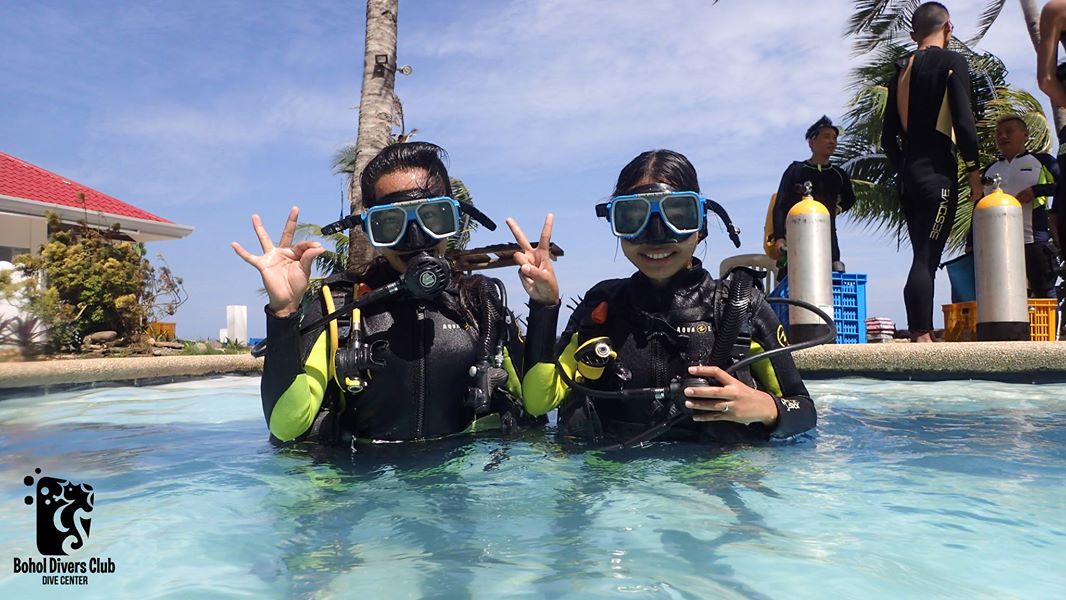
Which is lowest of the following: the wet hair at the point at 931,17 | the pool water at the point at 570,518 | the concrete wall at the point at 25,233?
the pool water at the point at 570,518

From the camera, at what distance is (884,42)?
16.4 metres

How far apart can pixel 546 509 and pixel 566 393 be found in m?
0.87

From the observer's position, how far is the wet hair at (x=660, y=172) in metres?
2.99

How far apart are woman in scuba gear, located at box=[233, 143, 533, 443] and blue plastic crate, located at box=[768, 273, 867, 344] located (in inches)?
185

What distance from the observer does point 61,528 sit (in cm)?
221

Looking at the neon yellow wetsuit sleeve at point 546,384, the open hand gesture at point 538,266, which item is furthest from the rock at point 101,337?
the open hand gesture at point 538,266

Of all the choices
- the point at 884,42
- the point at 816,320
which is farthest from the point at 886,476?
the point at 884,42

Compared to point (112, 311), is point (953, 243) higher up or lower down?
higher up

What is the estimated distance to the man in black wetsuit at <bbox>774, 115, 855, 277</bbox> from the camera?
23.5 ft

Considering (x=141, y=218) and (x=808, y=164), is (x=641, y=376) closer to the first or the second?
(x=808, y=164)

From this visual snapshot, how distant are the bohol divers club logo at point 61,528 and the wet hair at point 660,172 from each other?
6.98 feet

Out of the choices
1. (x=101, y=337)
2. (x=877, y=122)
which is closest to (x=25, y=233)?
(x=101, y=337)

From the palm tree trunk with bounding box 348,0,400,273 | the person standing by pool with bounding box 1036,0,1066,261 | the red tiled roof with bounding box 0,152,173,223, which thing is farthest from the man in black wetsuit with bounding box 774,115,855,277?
the red tiled roof with bounding box 0,152,173,223

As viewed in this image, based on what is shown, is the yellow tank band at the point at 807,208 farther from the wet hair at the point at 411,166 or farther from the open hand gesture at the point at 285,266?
the open hand gesture at the point at 285,266
